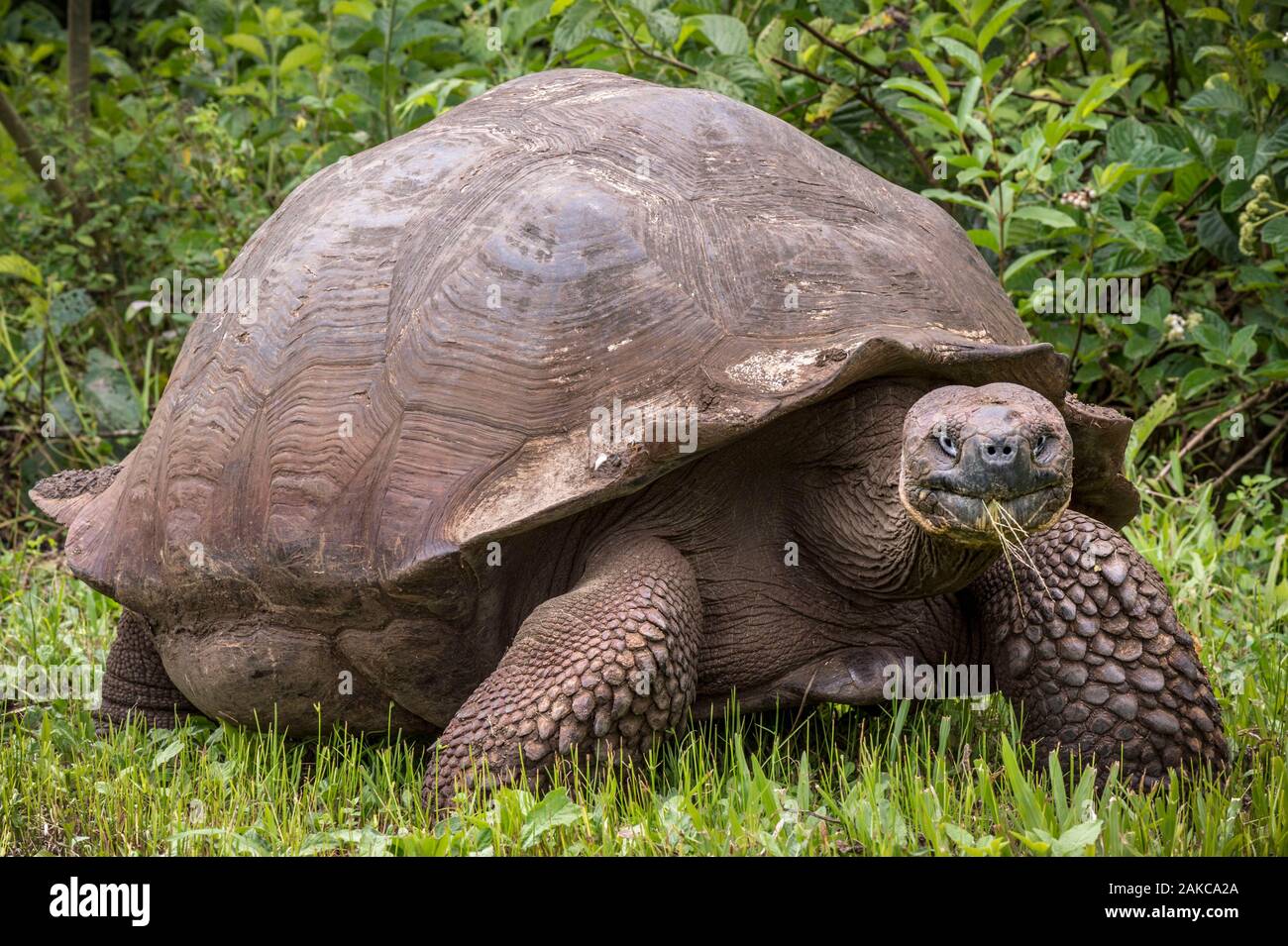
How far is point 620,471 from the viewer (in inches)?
132

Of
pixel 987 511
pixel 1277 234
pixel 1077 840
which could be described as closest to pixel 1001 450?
pixel 987 511

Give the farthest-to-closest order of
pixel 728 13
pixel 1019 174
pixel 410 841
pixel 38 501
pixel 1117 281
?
1. pixel 728 13
2. pixel 1117 281
3. pixel 1019 174
4. pixel 38 501
5. pixel 410 841

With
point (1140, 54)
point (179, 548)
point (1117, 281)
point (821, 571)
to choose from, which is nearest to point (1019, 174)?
point (1117, 281)

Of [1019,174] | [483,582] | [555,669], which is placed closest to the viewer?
[555,669]

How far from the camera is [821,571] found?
3.80 metres

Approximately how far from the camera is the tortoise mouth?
3.09m

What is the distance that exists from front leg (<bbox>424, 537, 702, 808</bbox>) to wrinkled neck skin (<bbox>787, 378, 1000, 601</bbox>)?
408mm

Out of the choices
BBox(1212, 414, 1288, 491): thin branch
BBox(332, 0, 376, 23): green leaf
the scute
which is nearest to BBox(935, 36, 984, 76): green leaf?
the scute

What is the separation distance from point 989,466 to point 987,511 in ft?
0.35

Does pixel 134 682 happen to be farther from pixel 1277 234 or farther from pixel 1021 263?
pixel 1277 234

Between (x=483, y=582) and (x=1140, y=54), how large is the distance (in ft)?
15.8

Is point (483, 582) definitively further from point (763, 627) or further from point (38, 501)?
point (38, 501)

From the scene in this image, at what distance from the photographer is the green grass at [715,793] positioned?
123 inches

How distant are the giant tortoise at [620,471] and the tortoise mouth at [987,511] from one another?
1 cm
